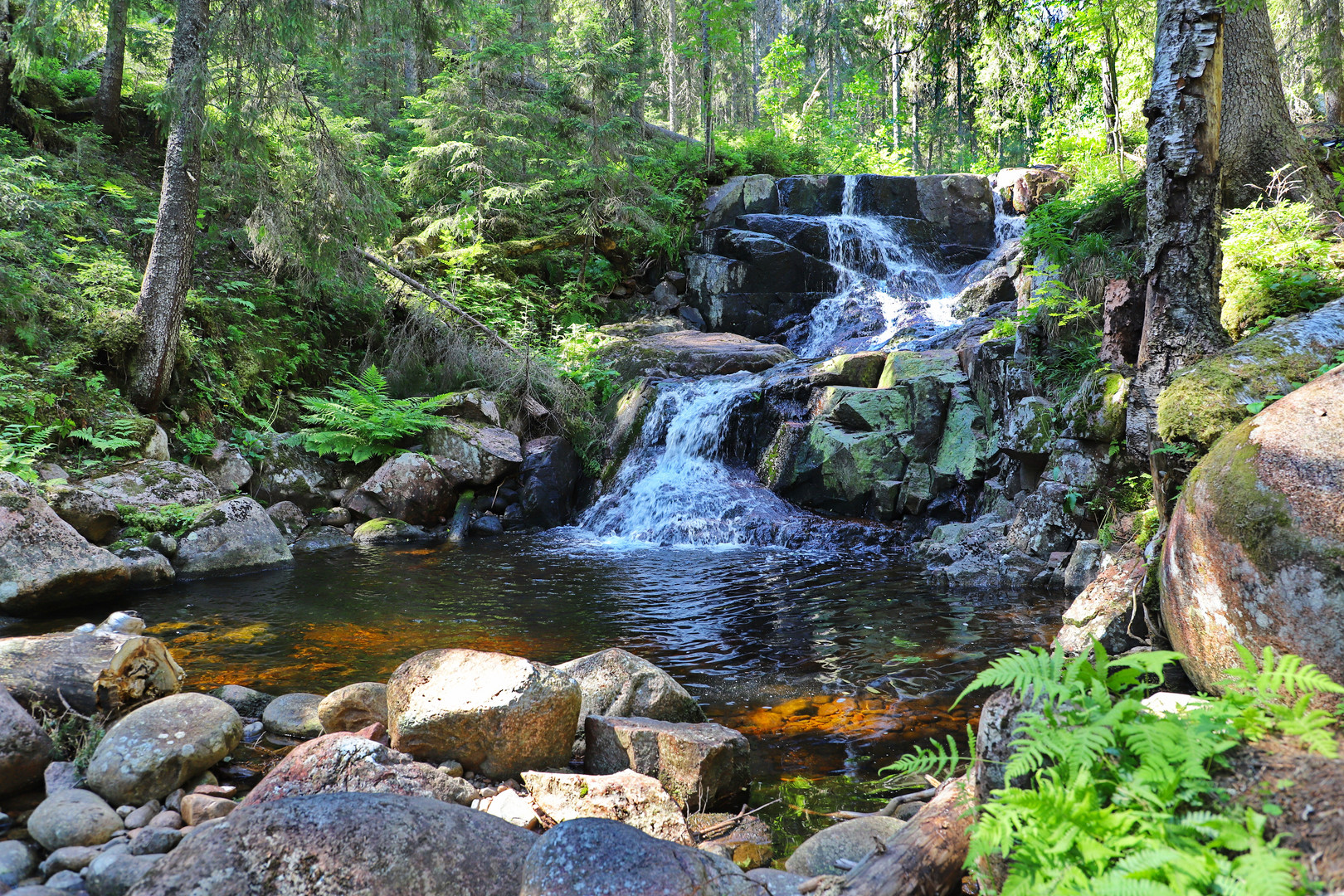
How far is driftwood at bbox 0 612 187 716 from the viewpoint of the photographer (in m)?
4.14

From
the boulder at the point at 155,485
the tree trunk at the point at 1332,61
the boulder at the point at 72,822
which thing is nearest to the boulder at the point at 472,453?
the boulder at the point at 155,485

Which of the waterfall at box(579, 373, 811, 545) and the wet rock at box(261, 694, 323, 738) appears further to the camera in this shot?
the waterfall at box(579, 373, 811, 545)

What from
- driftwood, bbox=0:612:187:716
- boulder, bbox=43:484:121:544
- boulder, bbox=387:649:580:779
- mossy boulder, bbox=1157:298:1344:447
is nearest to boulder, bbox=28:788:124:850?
driftwood, bbox=0:612:187:716

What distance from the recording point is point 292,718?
14.9 feet

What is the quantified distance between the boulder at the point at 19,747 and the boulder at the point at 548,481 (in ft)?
27.1

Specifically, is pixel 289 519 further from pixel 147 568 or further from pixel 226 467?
pixel 147 568

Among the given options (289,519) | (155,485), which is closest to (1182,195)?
(155,485)

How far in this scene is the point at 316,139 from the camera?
1061 cm

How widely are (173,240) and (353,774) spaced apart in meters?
9.20

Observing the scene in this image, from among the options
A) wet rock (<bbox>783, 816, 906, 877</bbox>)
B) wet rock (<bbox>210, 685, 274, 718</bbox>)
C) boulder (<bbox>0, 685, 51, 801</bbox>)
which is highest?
boulder (<bbox>0, 685, 51, 801</bbox>)

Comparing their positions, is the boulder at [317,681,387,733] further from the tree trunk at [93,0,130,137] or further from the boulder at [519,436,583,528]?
the tree trunk at [93,0,130,137]

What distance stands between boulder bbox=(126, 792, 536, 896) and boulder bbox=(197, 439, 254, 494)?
878 cm

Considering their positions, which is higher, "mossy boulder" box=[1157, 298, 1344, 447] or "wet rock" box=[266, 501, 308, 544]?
"mossy boulder" box=[1157, 298, 1344, 447]

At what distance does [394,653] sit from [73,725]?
2243mm
